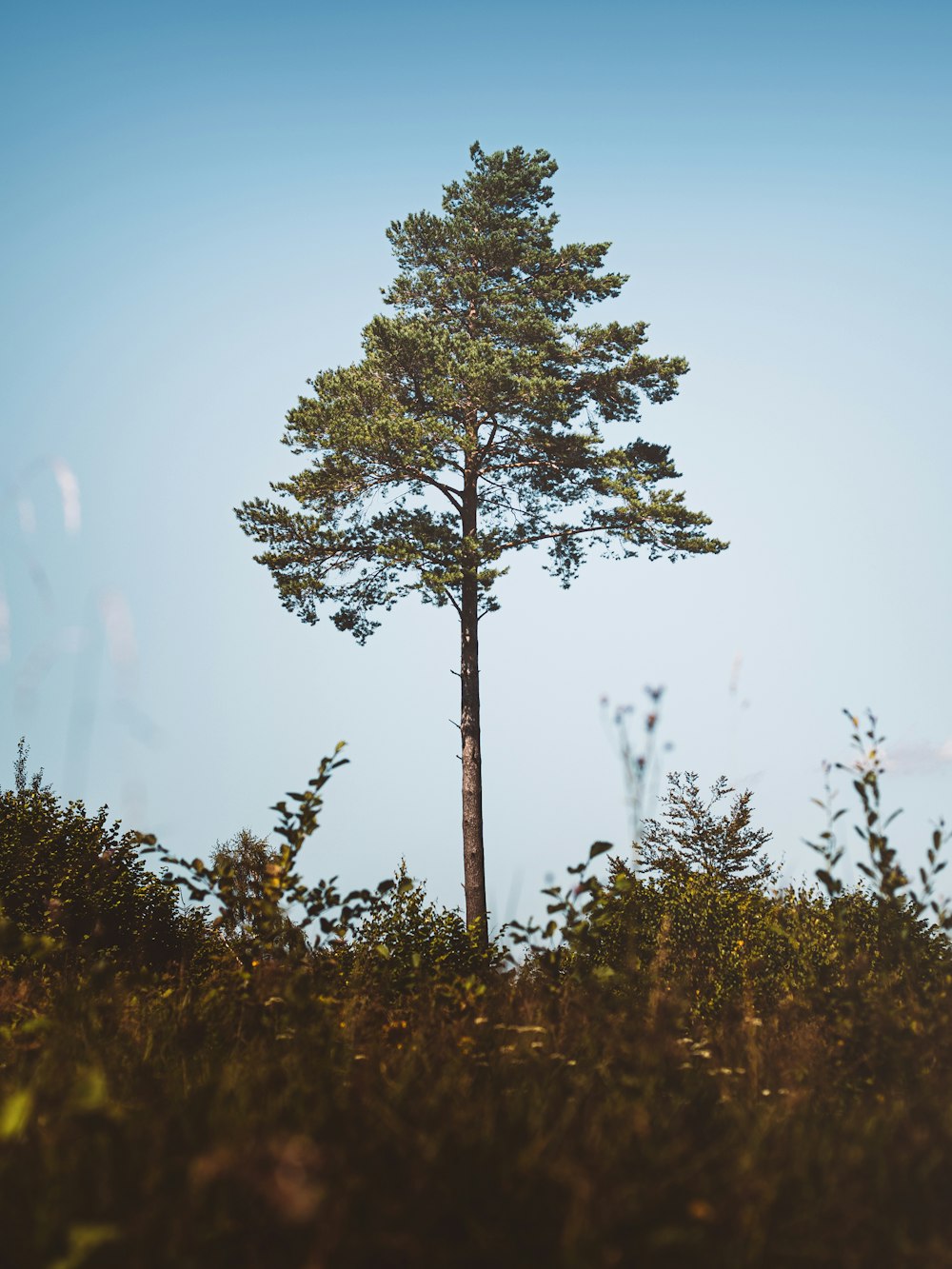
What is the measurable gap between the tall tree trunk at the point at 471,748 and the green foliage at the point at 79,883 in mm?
4157

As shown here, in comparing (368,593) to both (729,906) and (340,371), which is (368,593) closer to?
(340,371)

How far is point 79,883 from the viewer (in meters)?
12.2

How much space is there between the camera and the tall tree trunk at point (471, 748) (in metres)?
13.7

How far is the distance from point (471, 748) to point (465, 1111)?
462 inches

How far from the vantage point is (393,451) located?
14258 mm

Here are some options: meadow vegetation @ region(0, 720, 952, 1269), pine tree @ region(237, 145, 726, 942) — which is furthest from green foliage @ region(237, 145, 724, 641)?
meadow vegetation @ region(0, 720, 952, 1269)

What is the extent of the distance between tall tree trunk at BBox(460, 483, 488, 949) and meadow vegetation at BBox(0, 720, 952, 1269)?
7410mm

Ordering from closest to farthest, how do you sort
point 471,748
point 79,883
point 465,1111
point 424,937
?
point 465,1111
point 424,937
point 79,883
point 471,748

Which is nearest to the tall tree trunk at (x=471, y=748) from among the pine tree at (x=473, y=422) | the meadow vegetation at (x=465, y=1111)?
the pine tree at (x=473, y=422)

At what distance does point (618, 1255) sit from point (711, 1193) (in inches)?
17.0

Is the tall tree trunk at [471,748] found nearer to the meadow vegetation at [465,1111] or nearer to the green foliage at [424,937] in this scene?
A: the green foliage at [424,937]

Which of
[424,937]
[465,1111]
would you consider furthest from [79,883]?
[465,1111]

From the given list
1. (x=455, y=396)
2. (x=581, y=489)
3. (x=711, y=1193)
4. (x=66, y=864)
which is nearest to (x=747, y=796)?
(x=581, y=489)

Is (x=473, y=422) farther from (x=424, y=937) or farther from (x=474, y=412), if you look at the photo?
(x=424, y=937)
